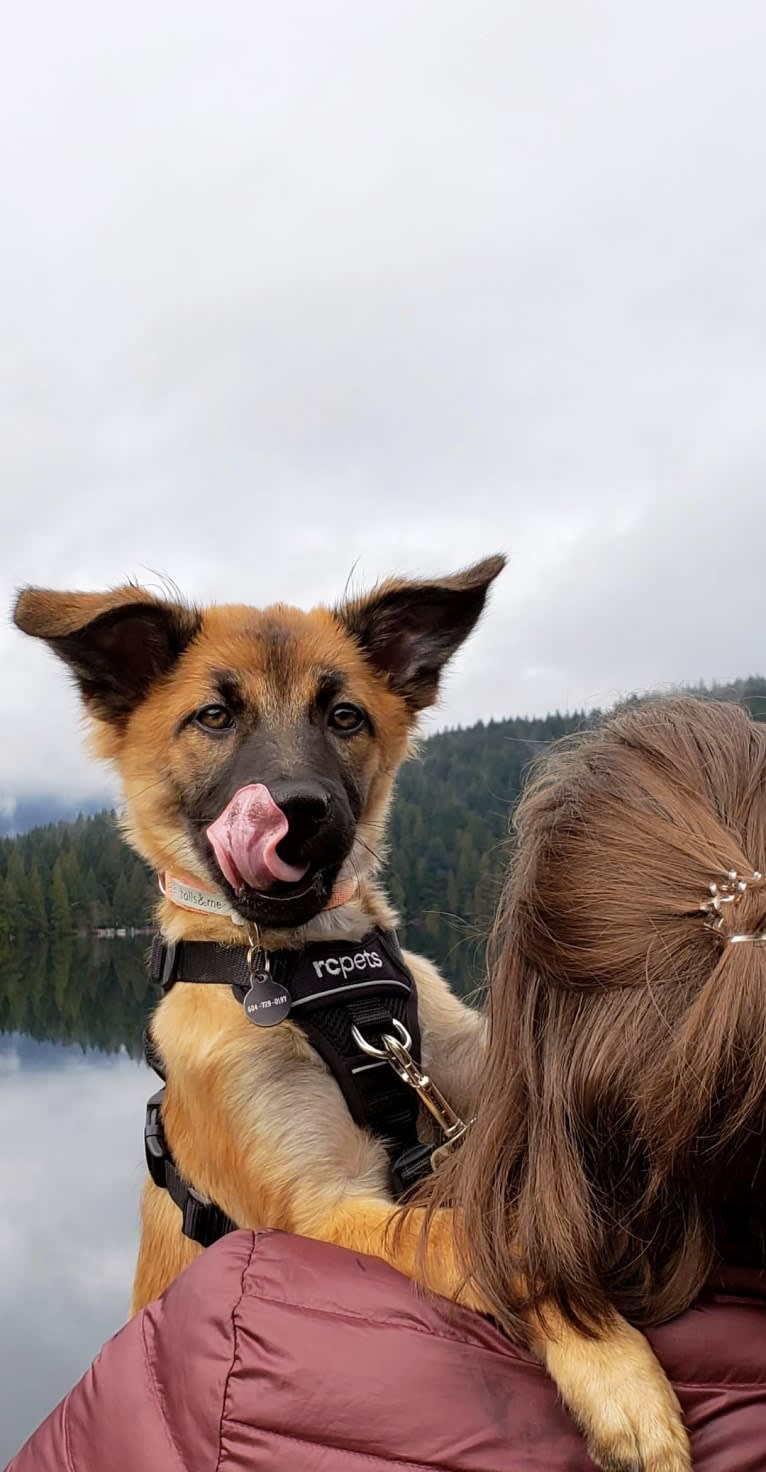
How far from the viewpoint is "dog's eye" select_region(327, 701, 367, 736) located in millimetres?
4141

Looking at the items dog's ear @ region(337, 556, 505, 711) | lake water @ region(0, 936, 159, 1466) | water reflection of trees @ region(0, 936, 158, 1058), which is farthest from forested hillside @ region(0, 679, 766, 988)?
dog's ear @ region(337, 556, 505, 711)

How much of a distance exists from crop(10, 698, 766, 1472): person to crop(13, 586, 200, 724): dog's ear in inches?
90.8

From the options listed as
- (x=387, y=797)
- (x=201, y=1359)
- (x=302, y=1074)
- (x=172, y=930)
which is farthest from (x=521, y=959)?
(x=387, y=797)

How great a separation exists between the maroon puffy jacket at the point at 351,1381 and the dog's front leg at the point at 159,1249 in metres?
1.78

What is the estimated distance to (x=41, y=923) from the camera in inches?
3632

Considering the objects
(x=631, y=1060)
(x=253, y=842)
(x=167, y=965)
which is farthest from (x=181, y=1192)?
(x=631, y=1060)

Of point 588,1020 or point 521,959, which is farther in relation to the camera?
point 521,959

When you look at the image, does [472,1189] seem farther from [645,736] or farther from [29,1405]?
[29,1405]

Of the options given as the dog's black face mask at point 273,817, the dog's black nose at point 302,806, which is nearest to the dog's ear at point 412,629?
the dog's black face mask at point 273,817

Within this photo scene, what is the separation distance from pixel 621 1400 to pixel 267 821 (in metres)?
1.80

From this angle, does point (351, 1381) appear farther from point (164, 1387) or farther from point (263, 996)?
point (263, 996)

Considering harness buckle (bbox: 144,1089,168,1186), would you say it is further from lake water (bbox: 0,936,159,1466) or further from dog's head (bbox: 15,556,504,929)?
lake water (bbox: 0,936,159,1466)

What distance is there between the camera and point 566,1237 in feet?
5.42

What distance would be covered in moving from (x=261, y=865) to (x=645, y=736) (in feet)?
4.87
